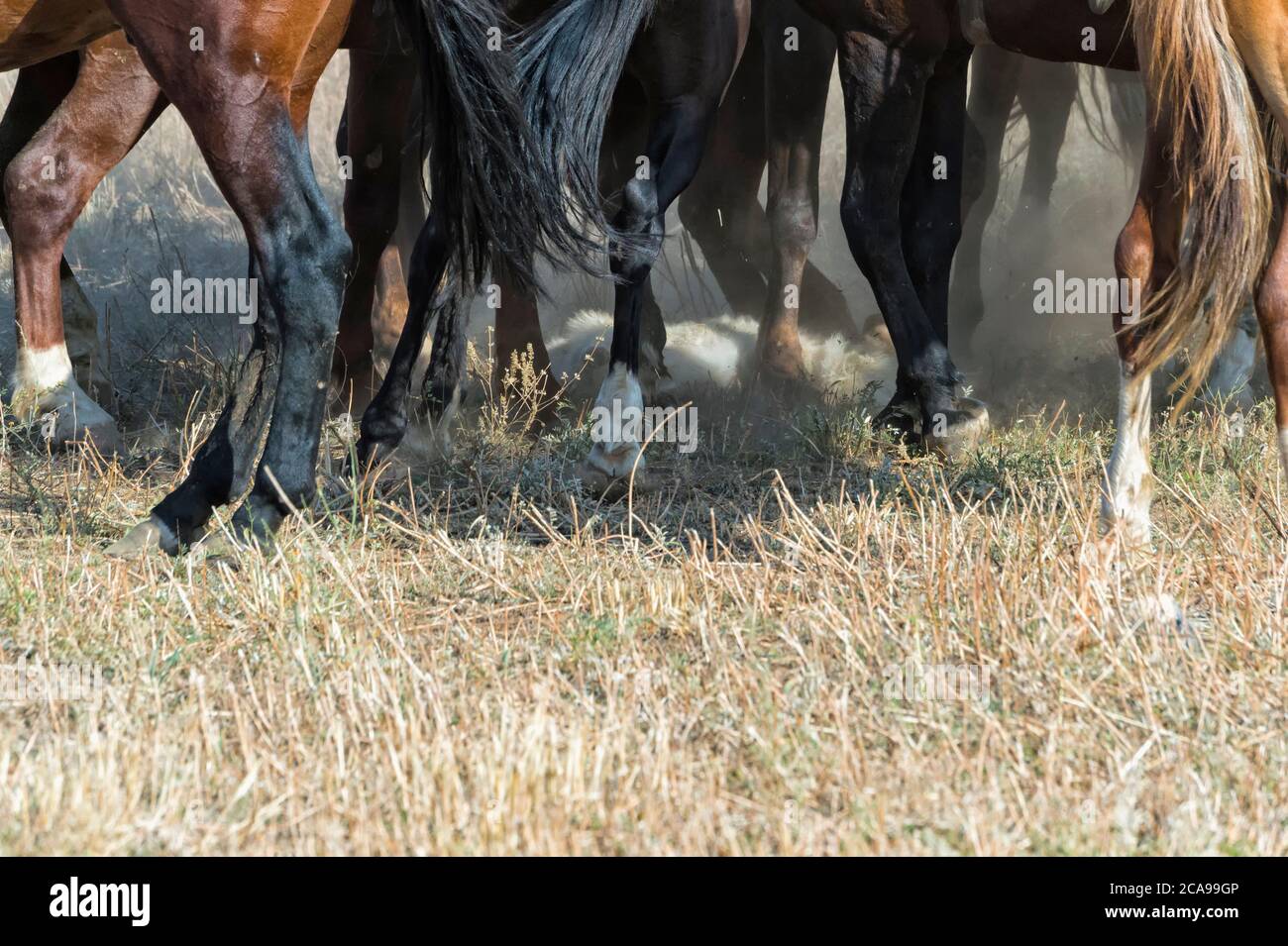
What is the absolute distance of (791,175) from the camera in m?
6.37

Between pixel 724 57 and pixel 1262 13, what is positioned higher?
pixel 724 57

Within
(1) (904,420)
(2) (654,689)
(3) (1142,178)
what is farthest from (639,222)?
(2) (654,689)

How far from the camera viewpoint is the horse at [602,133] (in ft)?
14.2

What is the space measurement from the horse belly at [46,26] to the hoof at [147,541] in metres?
1.32

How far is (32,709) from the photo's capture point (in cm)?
256

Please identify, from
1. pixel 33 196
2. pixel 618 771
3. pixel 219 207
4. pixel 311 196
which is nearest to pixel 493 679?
pixel 618 771

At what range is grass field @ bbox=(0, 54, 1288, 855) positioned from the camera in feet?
6.78

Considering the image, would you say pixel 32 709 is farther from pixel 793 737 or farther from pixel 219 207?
pixel 219 207

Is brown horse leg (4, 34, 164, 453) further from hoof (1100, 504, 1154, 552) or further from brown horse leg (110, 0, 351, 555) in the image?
hoof (1100, 504, 1154, 552)

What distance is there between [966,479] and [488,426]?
1.72m

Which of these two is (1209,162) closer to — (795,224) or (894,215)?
(894,215)

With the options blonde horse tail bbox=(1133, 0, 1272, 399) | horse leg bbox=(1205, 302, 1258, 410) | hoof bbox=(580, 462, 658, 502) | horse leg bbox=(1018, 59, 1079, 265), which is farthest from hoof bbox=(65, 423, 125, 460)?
horse leg bbox=(1018, 59, 1079, 265)

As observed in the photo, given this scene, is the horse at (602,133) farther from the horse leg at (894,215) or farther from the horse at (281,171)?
the horse leg at (894,215)

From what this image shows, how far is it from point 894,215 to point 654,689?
3027mm
